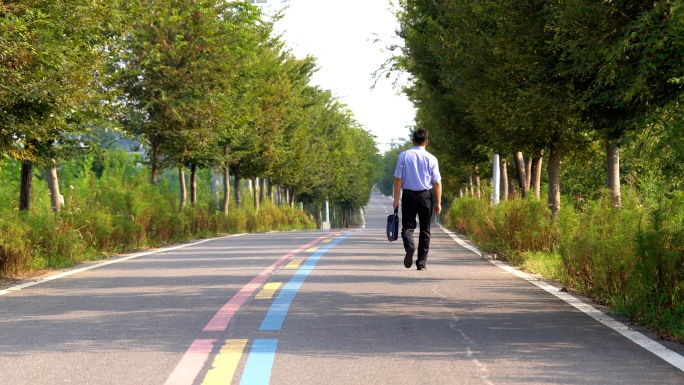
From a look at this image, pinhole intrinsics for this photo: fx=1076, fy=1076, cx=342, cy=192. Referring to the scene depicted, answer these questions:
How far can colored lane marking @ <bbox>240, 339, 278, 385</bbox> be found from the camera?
6686mm

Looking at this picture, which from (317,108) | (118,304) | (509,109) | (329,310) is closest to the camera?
(329,310)

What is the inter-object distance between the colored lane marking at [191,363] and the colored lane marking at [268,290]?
3.41 meters

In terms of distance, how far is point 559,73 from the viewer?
39.7 ft

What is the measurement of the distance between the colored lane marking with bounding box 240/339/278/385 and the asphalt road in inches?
0.6

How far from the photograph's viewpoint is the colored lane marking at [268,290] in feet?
38.5

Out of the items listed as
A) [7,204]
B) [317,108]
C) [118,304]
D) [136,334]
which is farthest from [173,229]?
[317,108]

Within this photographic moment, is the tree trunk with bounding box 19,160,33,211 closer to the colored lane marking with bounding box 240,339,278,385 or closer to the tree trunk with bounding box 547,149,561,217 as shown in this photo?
the tree trunk with bounding box 547,149,561,217

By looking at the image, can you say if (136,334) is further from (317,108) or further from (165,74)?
(317,108)

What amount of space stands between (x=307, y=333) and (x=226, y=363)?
1.63 meters

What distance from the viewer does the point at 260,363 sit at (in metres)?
7.29

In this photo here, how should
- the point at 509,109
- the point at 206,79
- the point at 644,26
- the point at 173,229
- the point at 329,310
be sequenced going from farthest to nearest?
the point at 206,79 < the point at 173,229 < the point at 509,109 < the point at 329,310 < the point at 644,26

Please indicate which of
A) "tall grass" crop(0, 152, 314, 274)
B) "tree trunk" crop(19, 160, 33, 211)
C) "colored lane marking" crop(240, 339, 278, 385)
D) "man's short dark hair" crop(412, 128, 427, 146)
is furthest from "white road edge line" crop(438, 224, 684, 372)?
"tree trunk" crop(19, 160, 33, 211)

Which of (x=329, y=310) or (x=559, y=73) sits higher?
(x=559, y=73)

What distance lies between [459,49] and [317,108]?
164ft
